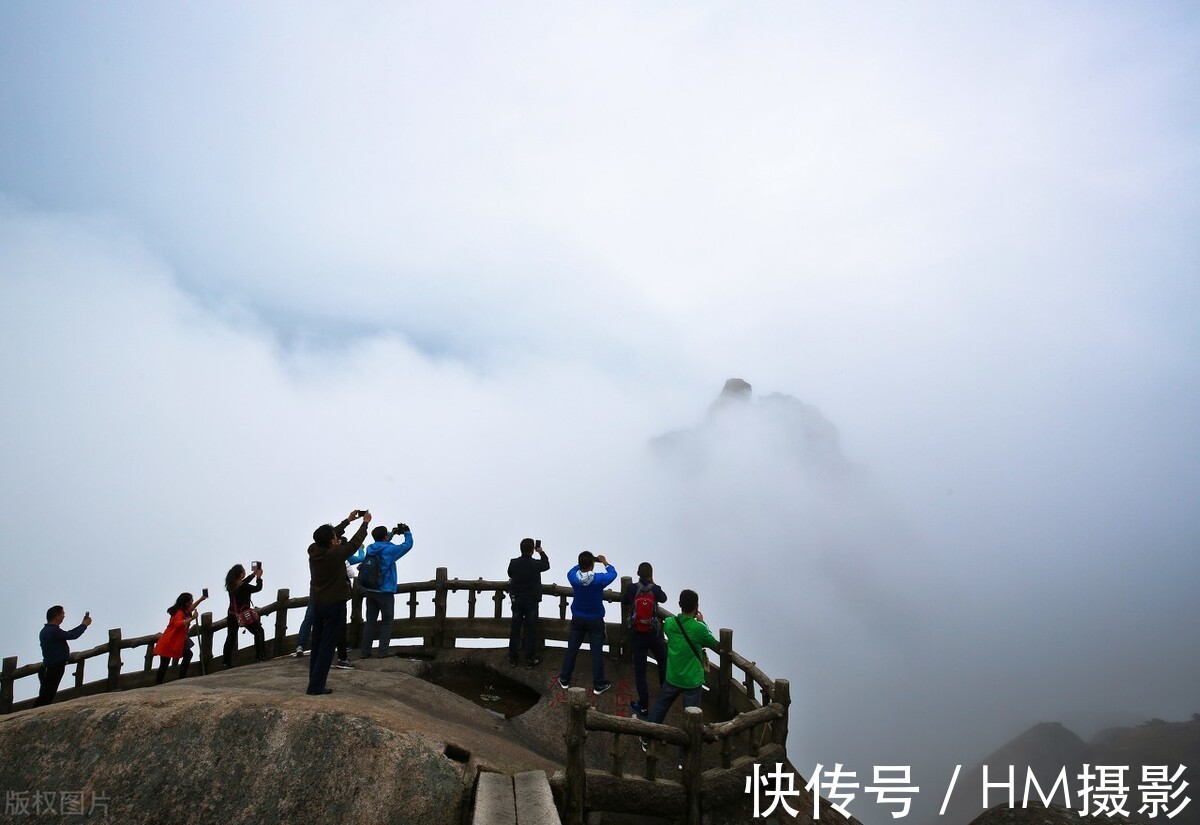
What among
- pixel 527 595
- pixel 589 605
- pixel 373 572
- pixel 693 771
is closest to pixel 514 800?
pixel 693 771

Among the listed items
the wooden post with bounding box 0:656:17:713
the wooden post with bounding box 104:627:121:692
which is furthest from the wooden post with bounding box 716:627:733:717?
the wooden post with bounding box 0:656:17:713

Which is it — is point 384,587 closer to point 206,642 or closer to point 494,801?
point 206,642

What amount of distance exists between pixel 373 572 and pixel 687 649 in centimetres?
601

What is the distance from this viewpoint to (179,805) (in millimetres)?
6695

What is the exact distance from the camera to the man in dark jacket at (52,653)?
10.8 meters

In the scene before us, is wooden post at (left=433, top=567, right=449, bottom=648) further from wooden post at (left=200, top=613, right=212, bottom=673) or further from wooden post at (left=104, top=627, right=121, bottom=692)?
wooden post at (left=104, top=627, right=121, bottom=692)

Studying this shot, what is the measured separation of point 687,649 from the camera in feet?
29.9

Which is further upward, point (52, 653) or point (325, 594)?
point (325, 594)

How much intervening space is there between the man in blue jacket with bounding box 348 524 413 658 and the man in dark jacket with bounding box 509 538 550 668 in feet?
6.80

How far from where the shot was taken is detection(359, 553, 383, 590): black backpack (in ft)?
39.0

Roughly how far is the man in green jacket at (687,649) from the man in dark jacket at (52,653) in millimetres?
9531

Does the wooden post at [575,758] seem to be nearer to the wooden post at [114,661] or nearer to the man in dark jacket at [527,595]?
the man in dark jacket at [527,595]

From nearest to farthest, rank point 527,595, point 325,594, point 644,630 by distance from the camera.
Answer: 1. point 325,594
2. point 644,630
3. point 527,595

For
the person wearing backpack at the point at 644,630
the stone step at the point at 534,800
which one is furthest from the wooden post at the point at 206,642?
the person wearing backpack at the point at 644,630
